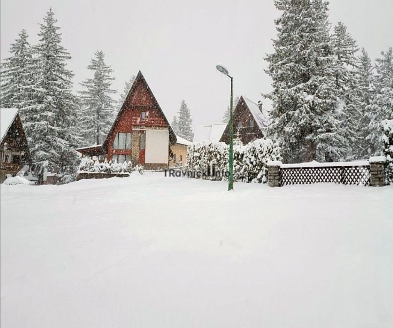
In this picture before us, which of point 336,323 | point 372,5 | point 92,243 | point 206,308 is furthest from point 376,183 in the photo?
point 92,243

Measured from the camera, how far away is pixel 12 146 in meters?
1.56

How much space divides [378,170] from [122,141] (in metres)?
17.8

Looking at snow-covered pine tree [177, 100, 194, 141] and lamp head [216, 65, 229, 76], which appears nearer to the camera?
lamp head [216, 65, 229, 76]

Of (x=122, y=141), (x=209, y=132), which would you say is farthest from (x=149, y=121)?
(x=209, y=132)

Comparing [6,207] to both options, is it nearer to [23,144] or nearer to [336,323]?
[23,144]

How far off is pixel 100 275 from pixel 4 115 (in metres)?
1.51

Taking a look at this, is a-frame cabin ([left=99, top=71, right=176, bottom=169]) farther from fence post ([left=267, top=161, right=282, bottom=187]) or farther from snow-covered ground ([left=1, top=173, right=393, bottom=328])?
snow-covered ground ([left=1, top=173, right=393, bottom=328])

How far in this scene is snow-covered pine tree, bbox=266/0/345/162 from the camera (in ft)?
47.5

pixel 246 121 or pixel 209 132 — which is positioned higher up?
pixel 246 121

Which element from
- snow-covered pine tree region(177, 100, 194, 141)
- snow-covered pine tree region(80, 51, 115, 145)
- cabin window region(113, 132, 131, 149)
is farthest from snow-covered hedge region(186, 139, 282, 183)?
snow-covered pine tree region(177, 100, 194, 141)

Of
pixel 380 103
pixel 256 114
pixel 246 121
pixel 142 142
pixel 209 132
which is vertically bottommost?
pixel 142 142

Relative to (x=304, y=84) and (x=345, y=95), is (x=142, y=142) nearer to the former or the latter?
(x=304, y=84)

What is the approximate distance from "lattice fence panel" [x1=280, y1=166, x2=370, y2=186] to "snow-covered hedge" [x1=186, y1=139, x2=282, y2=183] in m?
1.13

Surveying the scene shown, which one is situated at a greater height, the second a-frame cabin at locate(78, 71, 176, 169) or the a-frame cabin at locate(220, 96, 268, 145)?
the a-frame cabin at locate(220, 96, 268, 145)
